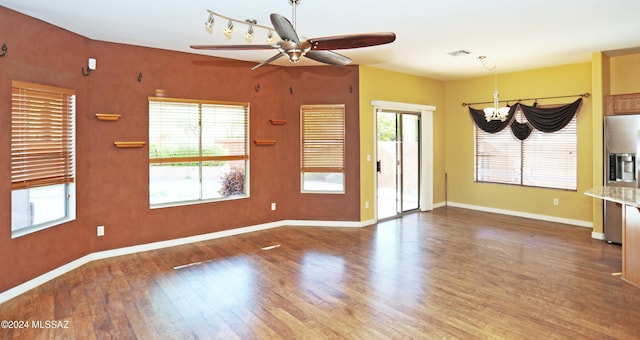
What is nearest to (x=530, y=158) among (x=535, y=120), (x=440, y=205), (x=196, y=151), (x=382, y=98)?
(x=535, y=120)

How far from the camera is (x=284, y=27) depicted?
2.37 m

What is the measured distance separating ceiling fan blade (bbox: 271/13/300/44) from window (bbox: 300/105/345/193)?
3.35 meters

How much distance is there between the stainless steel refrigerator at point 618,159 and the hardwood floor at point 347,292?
1.13ft

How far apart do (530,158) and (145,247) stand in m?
6.61

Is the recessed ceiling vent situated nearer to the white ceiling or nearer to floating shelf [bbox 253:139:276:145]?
the white ceiling

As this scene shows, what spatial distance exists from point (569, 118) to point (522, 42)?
6.88ft

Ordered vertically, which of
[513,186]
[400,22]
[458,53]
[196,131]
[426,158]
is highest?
[458,53]

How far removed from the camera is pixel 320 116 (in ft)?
19.5

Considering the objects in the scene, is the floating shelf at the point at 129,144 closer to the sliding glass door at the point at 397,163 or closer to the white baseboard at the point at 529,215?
the sliding glass door at the point at 397,163

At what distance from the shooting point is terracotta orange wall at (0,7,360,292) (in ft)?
11.5

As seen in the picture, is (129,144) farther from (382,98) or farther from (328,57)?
(382,98)

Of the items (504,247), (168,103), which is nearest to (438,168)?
(504,247)

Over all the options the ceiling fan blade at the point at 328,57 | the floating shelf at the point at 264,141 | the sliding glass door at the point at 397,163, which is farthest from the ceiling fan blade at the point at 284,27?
the sliding glass door at the point at 397,163

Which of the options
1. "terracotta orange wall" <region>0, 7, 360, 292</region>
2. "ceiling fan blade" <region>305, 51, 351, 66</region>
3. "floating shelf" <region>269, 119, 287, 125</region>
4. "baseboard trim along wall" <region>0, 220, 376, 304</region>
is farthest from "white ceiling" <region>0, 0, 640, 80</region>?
"baseboard trim along wall" <region>0, 220, 376, 304</region>
